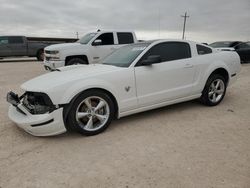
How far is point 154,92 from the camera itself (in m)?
4.53

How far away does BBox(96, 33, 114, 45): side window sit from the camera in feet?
32.2

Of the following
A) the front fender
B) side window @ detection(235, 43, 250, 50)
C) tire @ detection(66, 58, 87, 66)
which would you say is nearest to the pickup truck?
tire @ detection(66, 58, 87, 66)

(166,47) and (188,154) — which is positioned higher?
(166,47)

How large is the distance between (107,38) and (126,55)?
209 inches

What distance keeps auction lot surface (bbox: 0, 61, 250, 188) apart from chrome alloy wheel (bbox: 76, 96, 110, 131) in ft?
0.63

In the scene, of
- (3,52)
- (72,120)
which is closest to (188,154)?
(72,120)

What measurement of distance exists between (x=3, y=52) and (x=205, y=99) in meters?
15.2

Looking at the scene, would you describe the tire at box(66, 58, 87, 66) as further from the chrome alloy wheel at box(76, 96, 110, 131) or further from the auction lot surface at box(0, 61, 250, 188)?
the chrome alloy wheel at box(76, 96, 110, 131)

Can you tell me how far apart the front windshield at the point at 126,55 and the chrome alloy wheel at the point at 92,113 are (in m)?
0.88

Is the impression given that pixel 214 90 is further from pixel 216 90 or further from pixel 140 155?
pixel 140 155

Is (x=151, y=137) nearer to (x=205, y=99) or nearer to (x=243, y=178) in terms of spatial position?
(x=243, y=178)

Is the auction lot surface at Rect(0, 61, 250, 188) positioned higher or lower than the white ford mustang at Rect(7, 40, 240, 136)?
lower

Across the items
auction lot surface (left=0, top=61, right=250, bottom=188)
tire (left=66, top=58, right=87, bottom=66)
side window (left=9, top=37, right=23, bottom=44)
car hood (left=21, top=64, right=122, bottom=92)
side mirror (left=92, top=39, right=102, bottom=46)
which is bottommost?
auction lot surface (left=0, top=61, right=250, bottom=188)

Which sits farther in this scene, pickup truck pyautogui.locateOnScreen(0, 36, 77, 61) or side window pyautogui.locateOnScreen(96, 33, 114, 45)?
pickup truck pyautogui.locateOnScreen(0, 36, 77, 61)
